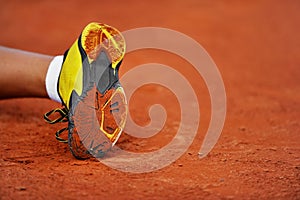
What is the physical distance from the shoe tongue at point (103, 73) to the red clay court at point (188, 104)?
238 millimetres

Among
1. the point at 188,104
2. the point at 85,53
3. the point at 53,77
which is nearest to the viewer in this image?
the point at 85,53

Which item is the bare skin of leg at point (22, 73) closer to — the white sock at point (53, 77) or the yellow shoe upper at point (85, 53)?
the white sock at point (53, 77)

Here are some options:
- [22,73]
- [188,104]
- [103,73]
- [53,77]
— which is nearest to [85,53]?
[103,73]

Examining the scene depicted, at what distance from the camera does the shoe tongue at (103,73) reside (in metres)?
1.58

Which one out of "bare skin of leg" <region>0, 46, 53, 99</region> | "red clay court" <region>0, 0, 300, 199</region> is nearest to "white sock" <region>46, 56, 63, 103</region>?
"bare skin of leg" <region>0, 46, 53, 99</region>

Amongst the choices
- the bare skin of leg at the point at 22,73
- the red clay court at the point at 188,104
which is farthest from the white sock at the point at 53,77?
the red clay court at the point at 188,104

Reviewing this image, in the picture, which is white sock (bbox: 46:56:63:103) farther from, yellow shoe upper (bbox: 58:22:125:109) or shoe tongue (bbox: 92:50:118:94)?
shoe tongue (bbox: 92:50:118:94)

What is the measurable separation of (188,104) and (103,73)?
75 centimetres

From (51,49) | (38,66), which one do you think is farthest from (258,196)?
(51,49)

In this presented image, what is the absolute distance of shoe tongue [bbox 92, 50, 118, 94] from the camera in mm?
1584

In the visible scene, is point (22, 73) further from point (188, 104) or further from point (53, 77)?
point (188, 104)

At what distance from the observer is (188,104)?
7.47ft

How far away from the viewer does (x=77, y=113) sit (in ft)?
5.08

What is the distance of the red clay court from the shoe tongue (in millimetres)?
238
